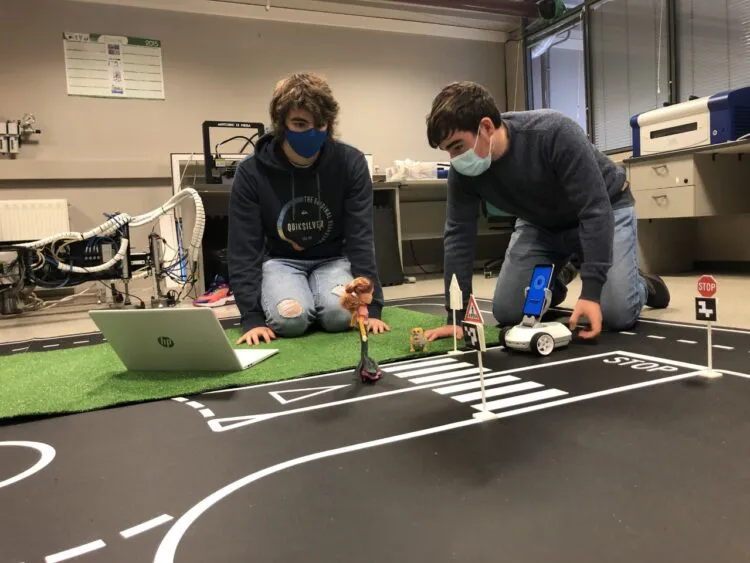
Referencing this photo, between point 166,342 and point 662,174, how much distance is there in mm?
3303

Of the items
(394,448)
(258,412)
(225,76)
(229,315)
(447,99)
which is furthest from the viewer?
(225,76)

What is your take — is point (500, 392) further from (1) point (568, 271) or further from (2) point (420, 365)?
(1) point (568, 271)

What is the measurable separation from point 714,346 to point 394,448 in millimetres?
1067

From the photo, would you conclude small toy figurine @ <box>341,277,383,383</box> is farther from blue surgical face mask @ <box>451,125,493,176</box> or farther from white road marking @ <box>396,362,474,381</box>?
blue surgical face mask @ <box>451,125,493,176</box>

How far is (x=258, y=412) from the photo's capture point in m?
1.16

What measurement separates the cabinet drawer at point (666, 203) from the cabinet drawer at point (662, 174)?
0.12 ft

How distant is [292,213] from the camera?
2.10m

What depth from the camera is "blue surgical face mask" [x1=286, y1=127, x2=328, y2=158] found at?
6.09 feet

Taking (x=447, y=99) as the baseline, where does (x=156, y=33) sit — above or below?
above

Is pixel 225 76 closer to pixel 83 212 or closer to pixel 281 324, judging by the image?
pixel 83 212

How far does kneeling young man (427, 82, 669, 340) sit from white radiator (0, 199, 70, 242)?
3481mm

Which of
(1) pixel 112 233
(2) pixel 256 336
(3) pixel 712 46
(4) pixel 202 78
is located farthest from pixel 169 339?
(3) pixel 712 46

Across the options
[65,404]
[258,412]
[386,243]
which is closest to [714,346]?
[258,412]

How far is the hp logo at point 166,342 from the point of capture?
142 centimetres
